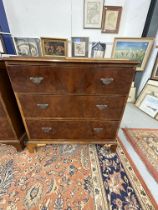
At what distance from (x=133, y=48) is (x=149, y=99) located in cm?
91

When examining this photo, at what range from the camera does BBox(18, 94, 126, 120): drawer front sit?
1.00m

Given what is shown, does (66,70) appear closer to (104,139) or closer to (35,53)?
(104,139)

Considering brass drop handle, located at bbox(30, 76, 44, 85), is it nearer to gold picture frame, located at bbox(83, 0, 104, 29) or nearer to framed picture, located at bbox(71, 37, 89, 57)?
framed picture, located at bbox(71, 37, 89, 57)

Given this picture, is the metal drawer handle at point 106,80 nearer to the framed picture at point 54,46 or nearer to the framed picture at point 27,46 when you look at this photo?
the framed picture at point 54,46

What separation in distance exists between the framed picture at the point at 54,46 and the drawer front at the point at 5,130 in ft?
3.51

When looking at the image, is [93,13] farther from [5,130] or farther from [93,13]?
[5,130]

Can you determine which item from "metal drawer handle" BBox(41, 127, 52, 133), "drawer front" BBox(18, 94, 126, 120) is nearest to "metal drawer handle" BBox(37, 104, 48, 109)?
"drawer front" BBox(18, 94, 126, 120)

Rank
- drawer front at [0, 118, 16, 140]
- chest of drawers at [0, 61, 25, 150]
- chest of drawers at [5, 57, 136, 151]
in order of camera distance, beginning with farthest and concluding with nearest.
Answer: drawer front at [0, 118, 16, 140], chest of drawers at [0, 61, 25, 150], chest of drawers at [5, 57, 136, 151]

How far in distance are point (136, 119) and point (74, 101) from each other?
1.34 metres

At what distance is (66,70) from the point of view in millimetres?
875

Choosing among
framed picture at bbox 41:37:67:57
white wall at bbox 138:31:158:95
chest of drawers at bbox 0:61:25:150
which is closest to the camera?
chest of drawers at bbox 0:61:25:150

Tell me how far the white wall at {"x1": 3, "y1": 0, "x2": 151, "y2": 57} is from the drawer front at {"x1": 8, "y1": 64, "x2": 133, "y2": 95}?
1.04m

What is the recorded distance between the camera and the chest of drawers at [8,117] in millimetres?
994

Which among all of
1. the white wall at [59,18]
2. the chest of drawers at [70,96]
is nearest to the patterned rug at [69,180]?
the chest of drawers at [70,96]
